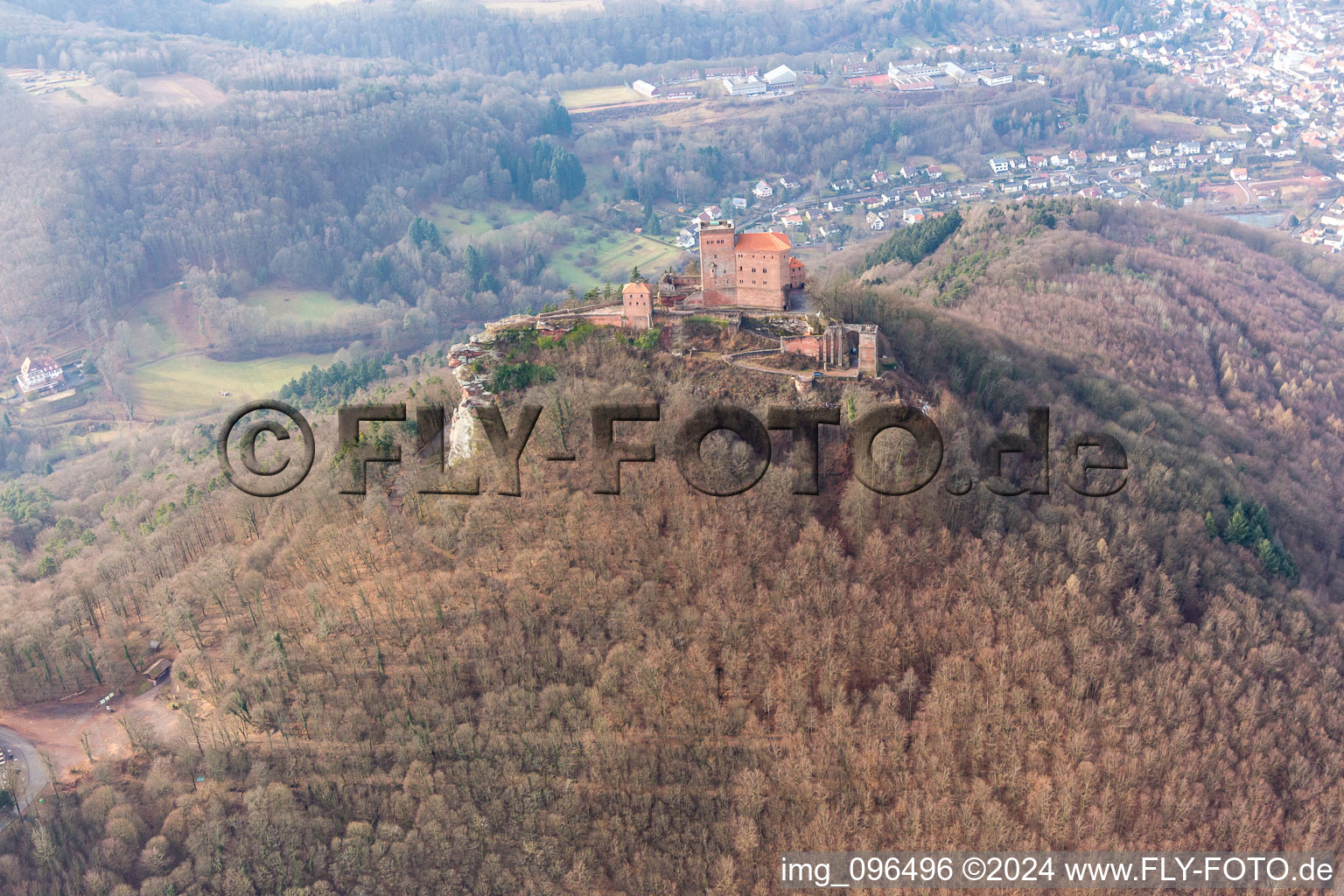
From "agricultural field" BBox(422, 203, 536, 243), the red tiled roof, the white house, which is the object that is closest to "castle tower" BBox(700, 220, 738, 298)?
the red tiled roof

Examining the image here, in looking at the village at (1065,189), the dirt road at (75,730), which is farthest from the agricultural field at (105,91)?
the dirt road at (75,730)

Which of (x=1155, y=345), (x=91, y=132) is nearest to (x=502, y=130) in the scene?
(x=91, y=132)

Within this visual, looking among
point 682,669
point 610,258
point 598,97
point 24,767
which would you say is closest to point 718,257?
point 682,669

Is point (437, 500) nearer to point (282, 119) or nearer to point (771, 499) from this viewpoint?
point (771, 499)

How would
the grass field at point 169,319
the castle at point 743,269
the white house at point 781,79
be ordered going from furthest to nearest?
1. the white house at point 781,79
2. the grass field at point 169,319
3. the castle at point 743,269

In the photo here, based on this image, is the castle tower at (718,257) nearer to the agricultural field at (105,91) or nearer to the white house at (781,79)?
the agricultural field at (105,91)

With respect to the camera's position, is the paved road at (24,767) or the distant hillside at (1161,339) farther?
the distant hillside at (1161,339)

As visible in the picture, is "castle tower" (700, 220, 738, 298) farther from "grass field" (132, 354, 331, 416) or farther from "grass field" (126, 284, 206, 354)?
"grass field" (126, 284, 206, 354)
